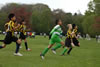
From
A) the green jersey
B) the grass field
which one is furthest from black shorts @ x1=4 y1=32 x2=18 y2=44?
the green jersey

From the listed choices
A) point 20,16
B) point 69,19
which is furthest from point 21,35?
point 69,19

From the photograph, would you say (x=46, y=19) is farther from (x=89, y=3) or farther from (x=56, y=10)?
(x=89, y=3)

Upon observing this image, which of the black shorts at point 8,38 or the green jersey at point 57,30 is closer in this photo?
the black shorts at point 8,38

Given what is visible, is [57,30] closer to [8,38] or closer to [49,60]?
[49,60]

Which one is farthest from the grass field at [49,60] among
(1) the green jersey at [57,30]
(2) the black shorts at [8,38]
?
(1) the green jersey at [57,30]

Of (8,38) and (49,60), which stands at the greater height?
(8,38)

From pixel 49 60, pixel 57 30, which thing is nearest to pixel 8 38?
pixel 49 60

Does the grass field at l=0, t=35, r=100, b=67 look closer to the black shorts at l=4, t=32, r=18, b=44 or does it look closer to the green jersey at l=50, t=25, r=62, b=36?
the black shorts at l=4, t=32, r=18, b=44

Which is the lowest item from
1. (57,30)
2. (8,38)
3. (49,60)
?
(49,60)

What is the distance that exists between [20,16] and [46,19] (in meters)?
18.1

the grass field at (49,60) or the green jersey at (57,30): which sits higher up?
the green jersey at (57,30)

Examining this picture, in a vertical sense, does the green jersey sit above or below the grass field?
above

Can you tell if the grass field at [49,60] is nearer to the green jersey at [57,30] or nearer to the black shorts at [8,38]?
the black shorts at [8,38]

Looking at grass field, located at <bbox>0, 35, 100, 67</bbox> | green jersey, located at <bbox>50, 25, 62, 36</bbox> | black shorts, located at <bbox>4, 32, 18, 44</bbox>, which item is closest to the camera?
grass field, located at <bbox>0, 35, 100, 67</bbox>
